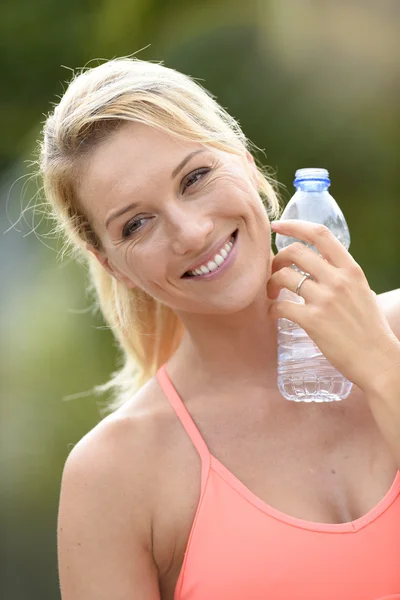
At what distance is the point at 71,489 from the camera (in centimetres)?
238

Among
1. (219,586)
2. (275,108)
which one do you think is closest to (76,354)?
(275,108)

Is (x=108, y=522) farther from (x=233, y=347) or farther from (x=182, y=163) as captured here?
(x=182, y=163)

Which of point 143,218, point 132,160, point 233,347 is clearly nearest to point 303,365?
point 233,347

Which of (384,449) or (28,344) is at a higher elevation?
(384,449)

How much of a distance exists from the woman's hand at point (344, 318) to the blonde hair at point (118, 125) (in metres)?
0.44

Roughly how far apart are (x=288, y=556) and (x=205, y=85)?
379cm

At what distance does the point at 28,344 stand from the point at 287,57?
2.26 m

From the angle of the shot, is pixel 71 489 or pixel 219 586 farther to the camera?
pixel 71 489

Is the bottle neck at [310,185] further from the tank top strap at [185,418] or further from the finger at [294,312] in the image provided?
the tank top strap at [185,418]

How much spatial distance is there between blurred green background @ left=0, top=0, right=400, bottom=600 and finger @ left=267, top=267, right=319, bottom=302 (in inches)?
125

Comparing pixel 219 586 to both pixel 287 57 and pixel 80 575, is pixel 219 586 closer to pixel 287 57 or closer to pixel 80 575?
pixel 80 575

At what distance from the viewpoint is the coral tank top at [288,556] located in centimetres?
215

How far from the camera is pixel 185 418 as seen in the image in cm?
245

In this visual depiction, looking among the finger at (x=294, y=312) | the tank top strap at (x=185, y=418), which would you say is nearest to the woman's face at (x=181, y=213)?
the finger at (x=294, y=312)
